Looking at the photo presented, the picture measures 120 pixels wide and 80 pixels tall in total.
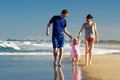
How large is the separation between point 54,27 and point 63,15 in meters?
0.44

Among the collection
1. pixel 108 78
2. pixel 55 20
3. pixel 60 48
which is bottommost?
pixel 108 78

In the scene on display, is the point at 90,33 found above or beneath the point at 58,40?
above

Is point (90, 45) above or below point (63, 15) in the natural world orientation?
below

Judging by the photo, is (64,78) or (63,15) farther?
(63,15)

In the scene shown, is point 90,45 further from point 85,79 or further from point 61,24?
point 85,79

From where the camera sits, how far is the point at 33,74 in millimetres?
10914

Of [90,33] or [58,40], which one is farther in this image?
[90,33]

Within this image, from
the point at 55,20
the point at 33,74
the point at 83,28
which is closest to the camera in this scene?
the point at 33,74

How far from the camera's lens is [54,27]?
11742mm

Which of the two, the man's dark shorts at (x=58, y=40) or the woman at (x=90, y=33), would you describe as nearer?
the man's dark shorts at (x=58, y=40)

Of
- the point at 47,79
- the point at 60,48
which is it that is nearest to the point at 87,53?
the point at 60,48

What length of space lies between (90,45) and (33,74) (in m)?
4.13

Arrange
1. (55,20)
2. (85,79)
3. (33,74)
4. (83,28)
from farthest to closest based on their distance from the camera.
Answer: (83,28)
(55,20)
(33,74)
(85,79)

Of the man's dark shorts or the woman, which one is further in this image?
the woman
